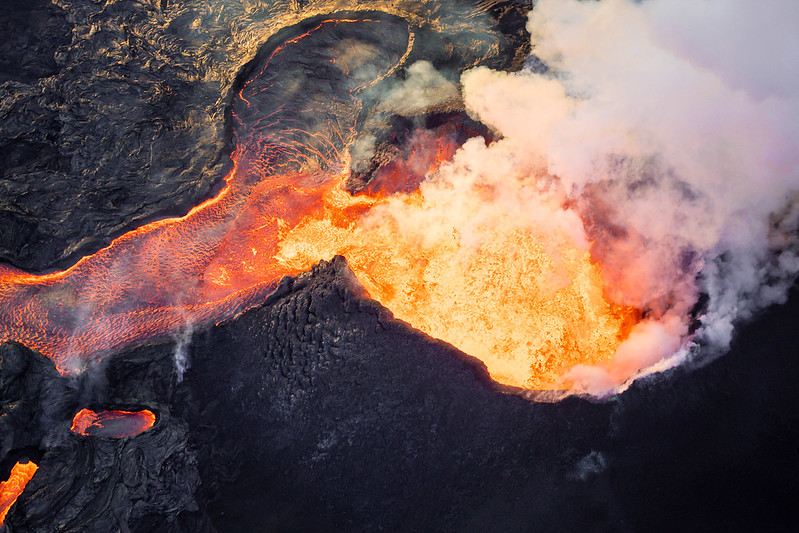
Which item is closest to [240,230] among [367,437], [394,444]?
[367,437]

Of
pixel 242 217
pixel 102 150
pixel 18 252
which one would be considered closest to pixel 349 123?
pixel 242 217

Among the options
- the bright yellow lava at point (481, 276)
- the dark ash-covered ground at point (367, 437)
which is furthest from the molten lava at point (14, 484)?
the bright yellow lava at point (481, 276)

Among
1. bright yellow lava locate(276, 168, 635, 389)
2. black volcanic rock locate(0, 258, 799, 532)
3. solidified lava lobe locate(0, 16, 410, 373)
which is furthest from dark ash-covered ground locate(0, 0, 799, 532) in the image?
bright yellow lava locate(276, 168, 635, 389)

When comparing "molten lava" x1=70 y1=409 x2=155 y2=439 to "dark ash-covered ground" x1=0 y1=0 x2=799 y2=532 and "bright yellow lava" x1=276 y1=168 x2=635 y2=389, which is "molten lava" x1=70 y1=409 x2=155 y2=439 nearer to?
"dark ash-covered ground" x1=0 y1=0 x2=799 y2=532

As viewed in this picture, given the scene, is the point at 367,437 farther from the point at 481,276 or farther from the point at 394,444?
the point at 481,276

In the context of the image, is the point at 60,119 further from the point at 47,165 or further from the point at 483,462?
the point at 483,462
